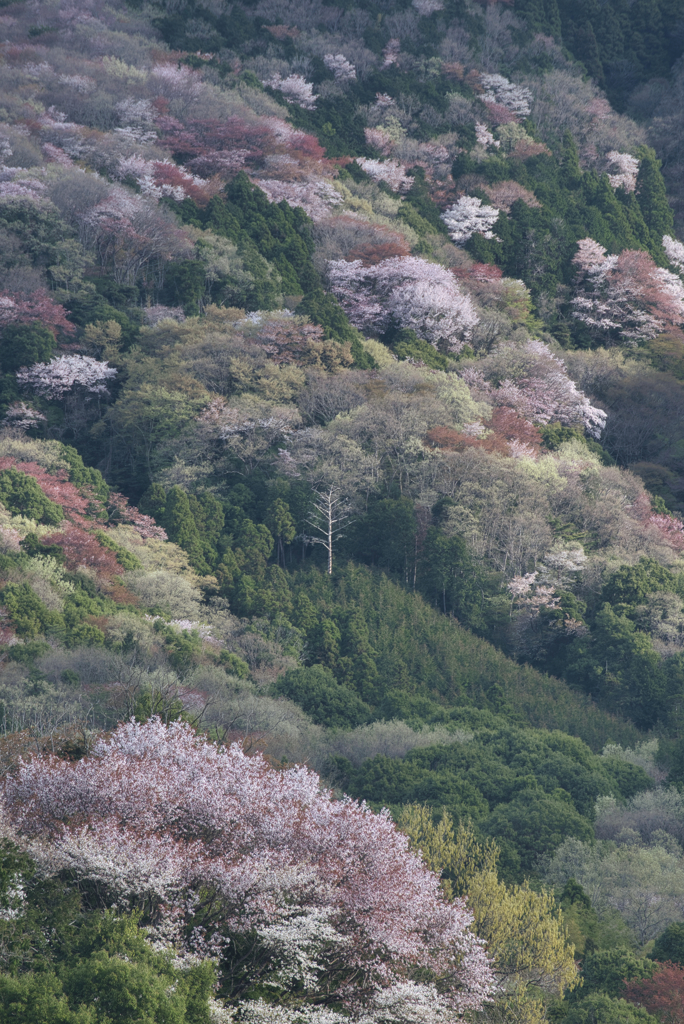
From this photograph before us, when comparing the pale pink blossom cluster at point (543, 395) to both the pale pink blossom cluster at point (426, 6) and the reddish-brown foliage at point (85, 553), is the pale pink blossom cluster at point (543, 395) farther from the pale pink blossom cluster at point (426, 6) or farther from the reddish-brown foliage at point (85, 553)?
the pale pink blossom cluster at point (426, 6)

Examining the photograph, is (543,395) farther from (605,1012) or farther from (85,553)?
(605,1012)

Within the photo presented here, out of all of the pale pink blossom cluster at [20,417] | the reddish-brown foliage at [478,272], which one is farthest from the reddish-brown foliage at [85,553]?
the reddish-brown foliage at [478,272]

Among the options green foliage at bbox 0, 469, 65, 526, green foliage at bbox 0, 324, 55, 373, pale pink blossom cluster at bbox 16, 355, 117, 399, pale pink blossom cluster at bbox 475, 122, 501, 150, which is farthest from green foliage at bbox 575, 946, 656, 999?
pale pink blossom cluster at bbox 475, 122, 501, 150

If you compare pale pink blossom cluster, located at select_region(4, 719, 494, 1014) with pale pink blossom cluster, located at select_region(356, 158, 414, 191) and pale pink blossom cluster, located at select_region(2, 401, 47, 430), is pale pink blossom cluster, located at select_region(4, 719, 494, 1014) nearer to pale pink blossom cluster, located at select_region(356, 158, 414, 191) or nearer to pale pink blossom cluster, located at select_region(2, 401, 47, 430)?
pale pink blossom cluster, located at select_region(2, 401, 47, 430)

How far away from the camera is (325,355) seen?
1586 inches

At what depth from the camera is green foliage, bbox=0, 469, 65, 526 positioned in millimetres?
31172

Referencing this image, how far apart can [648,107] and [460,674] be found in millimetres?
58116

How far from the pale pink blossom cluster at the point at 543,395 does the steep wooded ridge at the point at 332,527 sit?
15 centimetres

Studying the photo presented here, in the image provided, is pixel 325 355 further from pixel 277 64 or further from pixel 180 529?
pixel 277 64

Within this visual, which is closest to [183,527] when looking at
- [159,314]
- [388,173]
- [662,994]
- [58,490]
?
[58,490]

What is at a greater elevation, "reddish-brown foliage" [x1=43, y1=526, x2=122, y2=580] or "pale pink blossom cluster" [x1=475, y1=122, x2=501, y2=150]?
"pale pink blossom cluster" [x1=475, y1=122, x2=501, y2=150]

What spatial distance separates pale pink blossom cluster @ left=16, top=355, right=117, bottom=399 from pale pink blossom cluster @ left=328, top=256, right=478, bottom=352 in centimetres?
1222

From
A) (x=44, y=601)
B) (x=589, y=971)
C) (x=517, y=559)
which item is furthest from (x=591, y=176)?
(x=589, y=971)

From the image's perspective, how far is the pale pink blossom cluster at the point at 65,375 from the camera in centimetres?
3872
